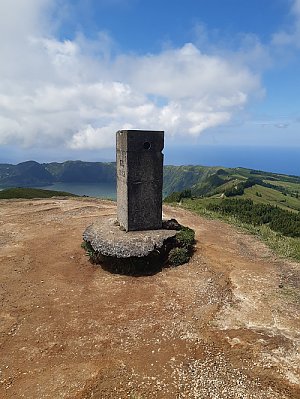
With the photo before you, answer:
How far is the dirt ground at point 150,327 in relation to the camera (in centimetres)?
827

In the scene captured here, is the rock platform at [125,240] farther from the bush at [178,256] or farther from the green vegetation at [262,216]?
the green vegetation at [262,216]

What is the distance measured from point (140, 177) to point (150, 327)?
7.87 m

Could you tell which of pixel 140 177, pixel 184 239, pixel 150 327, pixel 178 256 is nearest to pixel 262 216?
pixel 184 239

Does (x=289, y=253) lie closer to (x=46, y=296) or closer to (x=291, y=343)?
(x=291, y=343)

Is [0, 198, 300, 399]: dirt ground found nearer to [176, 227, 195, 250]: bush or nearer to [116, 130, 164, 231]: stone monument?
[176, 227, 195, 250]: bush

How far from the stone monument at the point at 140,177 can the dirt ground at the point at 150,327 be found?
Answer: 10.0ft

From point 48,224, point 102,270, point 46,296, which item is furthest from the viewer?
point 48,224

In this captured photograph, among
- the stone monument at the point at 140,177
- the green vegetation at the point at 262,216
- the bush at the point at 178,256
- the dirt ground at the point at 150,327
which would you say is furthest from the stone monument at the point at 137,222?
the green vegetation at the point at 262,216

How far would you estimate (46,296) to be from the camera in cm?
1270

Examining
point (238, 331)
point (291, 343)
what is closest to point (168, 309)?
point (238, 331)

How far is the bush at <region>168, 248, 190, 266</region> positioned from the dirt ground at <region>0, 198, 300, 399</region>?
31 centimetres

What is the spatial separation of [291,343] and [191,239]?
24.9 feet

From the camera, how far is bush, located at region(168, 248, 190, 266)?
1548cm

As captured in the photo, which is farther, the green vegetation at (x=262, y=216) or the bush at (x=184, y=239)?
the green vegetation at (x=262, y=216)
